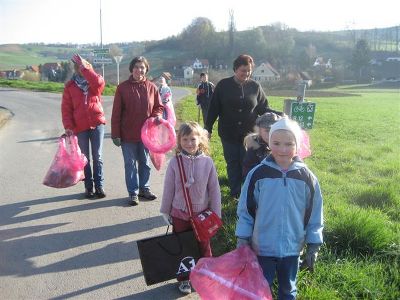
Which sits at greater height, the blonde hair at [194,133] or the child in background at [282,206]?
the blonde hair at [194,133]

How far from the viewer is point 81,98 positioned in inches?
218

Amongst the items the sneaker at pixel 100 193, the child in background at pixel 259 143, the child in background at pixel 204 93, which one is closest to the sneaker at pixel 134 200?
the sneaker at pixel 100 193

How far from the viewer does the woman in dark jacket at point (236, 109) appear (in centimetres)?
504

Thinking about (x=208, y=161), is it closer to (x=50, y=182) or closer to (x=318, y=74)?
(x=50, y=182)

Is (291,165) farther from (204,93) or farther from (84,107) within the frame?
(204,93)

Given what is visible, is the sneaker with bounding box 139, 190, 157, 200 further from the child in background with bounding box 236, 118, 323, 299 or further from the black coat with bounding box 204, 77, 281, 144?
the child in background with bounding box 236, 118, 323, 299

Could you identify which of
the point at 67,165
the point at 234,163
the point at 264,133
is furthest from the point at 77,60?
the point at 264,133

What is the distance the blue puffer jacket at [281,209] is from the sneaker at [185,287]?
0.92m

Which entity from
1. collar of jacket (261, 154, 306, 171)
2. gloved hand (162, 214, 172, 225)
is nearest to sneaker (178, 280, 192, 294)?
gloved hand (162, 214, 172, 225)

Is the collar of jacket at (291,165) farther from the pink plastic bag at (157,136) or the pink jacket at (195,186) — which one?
the pink plastic bag at (157,136)

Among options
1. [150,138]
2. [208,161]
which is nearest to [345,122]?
[150,138]

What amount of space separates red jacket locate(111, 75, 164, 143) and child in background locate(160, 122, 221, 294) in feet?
6.55

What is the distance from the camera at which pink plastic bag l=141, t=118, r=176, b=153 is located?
5.45 metres

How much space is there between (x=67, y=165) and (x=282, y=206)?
3.63 m
